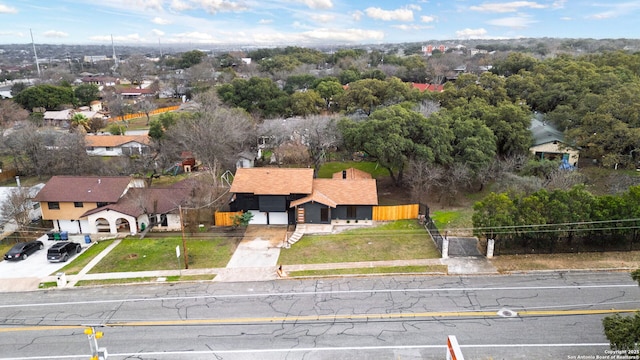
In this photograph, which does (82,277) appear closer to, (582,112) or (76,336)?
(76,336)

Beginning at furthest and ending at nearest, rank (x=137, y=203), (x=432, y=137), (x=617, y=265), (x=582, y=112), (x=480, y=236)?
1. (x=582, y=112)
2. (x=432, y=137)
3. (x=137, y=203)
4. (x=480, y=236)
5. (x=617, y=265)

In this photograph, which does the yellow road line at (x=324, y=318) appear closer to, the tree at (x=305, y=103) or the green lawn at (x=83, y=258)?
the green lawn at (x=83, y=258)

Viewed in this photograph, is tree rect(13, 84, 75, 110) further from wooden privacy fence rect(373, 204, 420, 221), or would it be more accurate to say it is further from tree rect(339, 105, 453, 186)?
wooden privacy fence rect(373, 204, 420, 221)

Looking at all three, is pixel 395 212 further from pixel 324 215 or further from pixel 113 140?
pixel 113 140

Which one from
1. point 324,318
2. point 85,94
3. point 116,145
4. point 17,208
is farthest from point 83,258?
point 85,94

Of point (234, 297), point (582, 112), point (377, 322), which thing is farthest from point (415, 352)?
point (582, 112)
